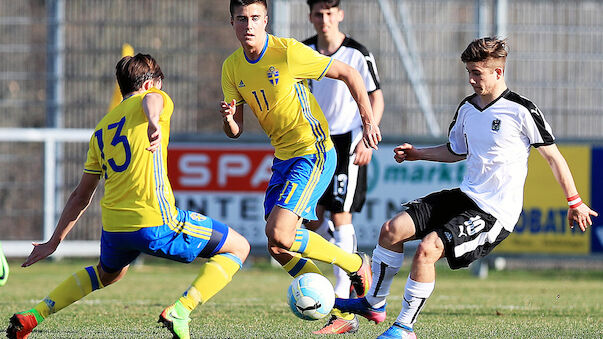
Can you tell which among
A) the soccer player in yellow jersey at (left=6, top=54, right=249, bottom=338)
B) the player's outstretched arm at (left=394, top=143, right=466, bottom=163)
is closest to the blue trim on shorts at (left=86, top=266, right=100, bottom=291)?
the soccer player in yellow jersey at (left=6, top=54, right=249, bottom=338)

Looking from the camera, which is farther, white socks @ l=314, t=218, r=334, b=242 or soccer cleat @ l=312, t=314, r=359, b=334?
white socks @ l=314, t=218, r=334, b=242

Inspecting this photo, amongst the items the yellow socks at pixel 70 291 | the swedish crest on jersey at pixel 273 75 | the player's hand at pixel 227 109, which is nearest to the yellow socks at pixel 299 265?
the player's hand at pixel 227 109

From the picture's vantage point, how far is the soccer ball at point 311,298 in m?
5.56

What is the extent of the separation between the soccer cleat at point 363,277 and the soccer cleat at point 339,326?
19 cm

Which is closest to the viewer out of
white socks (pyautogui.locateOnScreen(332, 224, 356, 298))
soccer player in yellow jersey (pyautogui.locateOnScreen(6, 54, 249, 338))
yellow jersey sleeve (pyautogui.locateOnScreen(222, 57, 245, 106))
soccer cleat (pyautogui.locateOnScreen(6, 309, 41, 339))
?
soccer player in yellow jersey (pyautogui.locateOnScreen(6, 54, 249, 338))

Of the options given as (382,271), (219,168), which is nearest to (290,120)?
(382,271)

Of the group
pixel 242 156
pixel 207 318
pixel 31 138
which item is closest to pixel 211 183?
pixel 242 156

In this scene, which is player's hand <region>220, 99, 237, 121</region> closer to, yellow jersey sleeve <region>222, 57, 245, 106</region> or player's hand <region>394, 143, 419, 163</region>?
yellow jersey sleeve <region>222, 57, 245, 106</region>

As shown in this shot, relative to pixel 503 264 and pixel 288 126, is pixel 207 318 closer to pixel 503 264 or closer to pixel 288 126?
pixel 288 126

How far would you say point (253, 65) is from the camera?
606 centimetres

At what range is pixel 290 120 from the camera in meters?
6.07

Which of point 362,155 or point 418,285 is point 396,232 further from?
point 362,155

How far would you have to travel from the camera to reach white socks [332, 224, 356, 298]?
23.0 feet

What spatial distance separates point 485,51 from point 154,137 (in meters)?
2.02
